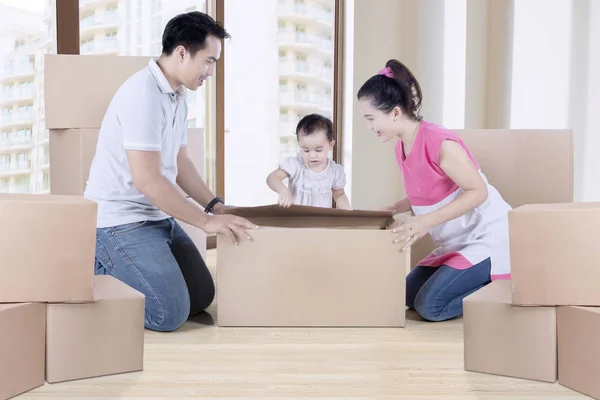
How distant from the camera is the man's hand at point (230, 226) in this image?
2027 millimetres

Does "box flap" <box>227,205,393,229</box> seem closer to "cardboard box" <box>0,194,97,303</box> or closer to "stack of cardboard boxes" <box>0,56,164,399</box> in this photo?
"stack of cardboard boxes" <box>0,56,164,399</box>

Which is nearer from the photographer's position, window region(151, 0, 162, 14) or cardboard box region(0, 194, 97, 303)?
cardboard box region(0, 194, 97, 303)

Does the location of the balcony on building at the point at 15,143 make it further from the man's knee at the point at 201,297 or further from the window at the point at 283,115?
the window at the point at 283,115

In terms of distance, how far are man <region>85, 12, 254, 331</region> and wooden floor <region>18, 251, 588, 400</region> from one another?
15 cm

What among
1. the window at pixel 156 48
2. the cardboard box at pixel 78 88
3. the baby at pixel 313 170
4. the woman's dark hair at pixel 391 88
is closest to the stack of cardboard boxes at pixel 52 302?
the cardboard box at pixel 78 88

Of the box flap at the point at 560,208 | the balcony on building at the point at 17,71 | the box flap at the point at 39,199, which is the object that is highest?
the balcony on building at the point at 17,71

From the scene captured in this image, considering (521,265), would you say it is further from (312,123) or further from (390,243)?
(312,123)

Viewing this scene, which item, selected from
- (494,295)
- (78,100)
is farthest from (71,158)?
(494,295)

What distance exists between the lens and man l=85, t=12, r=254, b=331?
6.60ft

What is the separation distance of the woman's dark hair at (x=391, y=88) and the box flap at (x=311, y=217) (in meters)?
0.31

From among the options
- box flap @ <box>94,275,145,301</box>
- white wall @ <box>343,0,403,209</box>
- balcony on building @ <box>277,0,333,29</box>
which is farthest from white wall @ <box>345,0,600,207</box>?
box flap @ <box>94,275,145,301</box>

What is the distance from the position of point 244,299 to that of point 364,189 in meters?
1.90

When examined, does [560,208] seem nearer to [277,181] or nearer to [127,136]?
[127,136]

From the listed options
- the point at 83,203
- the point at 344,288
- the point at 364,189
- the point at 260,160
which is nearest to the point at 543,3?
the point at 364,189
